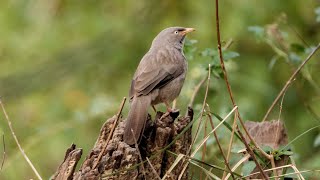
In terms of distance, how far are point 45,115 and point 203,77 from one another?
11.6 feet

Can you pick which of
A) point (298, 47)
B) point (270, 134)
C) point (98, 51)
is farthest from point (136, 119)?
point (98, 51)

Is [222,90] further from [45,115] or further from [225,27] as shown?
[45,115]

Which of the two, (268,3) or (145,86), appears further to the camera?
(268,3)

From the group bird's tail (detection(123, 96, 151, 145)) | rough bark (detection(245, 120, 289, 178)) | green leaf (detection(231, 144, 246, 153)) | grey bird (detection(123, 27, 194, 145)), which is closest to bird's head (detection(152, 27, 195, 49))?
grey bird (detection(123, 27, 194, 145))

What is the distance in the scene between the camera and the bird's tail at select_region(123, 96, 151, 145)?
16.1ft

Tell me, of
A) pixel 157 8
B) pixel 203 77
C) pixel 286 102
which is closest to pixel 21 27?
pixel 157 8

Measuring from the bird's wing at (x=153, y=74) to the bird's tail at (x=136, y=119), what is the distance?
9cm

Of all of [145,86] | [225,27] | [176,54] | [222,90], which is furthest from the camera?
[225,27]

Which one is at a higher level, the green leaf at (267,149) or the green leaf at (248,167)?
the green leaf at (267,149)

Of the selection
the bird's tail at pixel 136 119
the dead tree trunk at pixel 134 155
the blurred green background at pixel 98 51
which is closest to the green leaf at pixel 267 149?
the dead tree trunk at pixel 134 155

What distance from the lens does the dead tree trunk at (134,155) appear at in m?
4.62

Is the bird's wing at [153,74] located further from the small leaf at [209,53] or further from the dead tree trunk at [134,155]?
the dead tree trunk at [134,155]

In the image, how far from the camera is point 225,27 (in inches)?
370

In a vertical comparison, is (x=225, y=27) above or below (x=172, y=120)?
above
